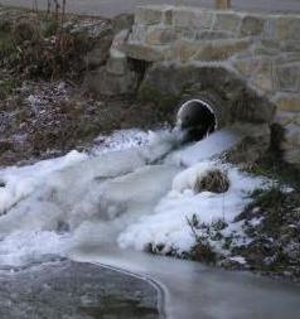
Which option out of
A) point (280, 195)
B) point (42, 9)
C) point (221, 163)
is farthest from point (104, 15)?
point (280, 195)

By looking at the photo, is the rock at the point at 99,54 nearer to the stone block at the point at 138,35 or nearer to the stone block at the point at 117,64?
the stone block at the point at 117,64

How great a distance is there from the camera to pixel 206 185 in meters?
9.70

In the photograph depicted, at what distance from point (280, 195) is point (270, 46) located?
7.29 ft

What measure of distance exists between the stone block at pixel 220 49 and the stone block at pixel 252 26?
0.35 ft

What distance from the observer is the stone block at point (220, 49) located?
10.9 metres

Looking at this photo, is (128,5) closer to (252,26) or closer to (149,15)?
(149,15)

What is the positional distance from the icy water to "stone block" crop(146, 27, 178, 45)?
A: 1214mm

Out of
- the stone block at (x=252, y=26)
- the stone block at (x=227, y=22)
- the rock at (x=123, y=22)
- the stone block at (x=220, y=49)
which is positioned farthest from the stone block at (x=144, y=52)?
the stone block at (x=252, y=26)

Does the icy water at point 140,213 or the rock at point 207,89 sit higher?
the rock at point 207,89

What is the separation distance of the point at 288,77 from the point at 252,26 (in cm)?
78

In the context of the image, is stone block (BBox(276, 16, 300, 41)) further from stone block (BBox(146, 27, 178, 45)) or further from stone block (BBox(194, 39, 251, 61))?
stone block (BBox(146, 27, 178, 45))

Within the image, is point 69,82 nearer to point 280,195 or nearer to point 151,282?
point 280,195

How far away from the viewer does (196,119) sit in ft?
39.0

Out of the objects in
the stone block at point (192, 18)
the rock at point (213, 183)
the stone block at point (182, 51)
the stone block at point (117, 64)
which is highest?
the stone block at point (192, 18)
